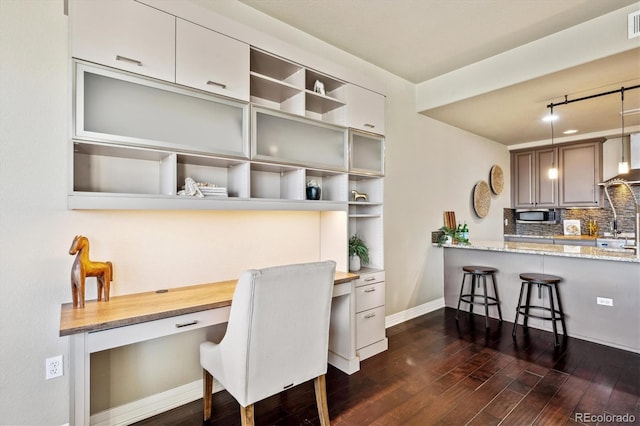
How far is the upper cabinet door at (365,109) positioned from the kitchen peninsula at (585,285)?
7.04ft

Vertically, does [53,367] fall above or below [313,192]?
below

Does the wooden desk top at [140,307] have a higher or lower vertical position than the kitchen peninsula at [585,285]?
higher

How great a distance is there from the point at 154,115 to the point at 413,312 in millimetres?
3498

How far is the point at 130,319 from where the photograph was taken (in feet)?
5.16

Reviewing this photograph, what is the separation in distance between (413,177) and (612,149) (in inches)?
153

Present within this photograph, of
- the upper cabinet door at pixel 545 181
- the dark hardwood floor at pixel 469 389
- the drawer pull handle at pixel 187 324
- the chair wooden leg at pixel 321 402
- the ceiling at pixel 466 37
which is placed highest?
the ceiling at pixel 466 37

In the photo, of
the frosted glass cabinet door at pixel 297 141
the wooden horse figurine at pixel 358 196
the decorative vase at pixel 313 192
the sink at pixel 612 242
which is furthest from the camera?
the sink at pixel 612 242

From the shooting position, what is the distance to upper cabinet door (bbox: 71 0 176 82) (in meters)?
1.64

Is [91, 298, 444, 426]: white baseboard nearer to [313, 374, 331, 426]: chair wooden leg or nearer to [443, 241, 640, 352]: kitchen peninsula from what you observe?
[313, 374, 331, 426]: chair wooden leg

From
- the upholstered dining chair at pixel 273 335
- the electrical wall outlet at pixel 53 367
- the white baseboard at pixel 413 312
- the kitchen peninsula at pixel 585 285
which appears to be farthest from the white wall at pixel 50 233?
the kitchen peninsula at pixel 585 285

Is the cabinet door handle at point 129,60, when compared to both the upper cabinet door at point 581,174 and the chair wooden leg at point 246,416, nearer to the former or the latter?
the chair wooden leg at point 246,416

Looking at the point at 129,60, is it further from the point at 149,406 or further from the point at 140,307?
the point at 149,406

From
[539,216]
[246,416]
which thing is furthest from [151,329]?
[539,216]

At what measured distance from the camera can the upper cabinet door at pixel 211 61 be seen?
1.94 metres
